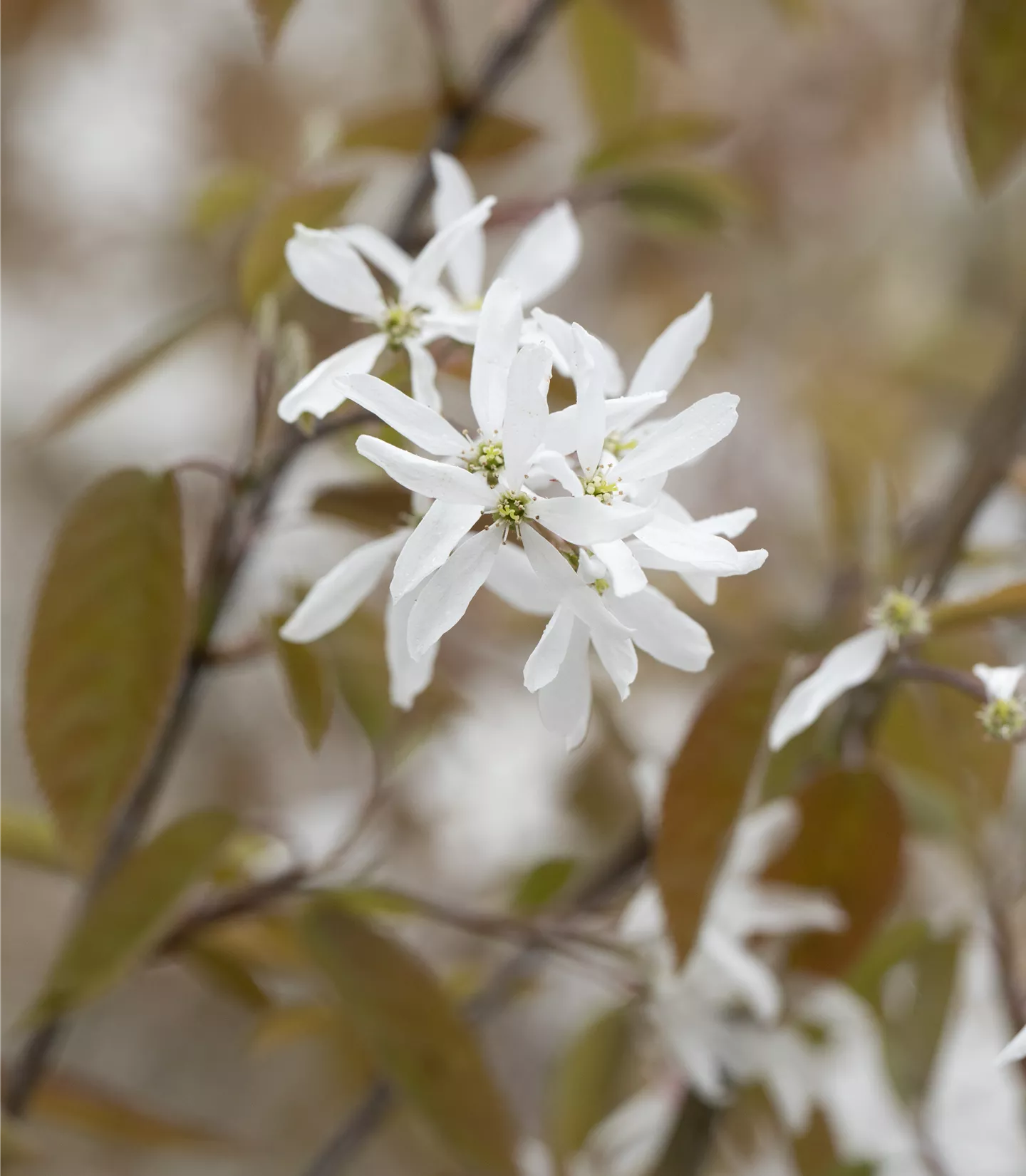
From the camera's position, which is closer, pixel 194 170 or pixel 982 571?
pixel 982 571

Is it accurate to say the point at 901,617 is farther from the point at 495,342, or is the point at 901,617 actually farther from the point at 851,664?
the point at 495,342

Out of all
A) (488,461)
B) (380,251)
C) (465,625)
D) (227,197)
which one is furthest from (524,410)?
(465,625)

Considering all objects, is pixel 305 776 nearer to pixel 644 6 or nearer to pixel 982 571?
pixel 982 571

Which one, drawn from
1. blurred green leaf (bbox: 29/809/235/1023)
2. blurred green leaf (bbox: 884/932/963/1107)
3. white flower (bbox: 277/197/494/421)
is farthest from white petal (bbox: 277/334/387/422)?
blurred green leaf (bbox: 884/932/963/1107)

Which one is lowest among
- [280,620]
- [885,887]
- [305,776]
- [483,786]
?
[305,776]

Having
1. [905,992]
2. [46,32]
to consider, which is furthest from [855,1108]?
[46,32]
